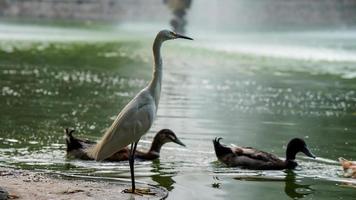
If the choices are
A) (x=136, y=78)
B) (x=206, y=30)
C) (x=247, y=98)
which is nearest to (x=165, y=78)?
(x=136, y=78)

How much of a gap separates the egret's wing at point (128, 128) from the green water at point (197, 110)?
0.86 m

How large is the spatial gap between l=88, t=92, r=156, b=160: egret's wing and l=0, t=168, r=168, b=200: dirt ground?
0.41m

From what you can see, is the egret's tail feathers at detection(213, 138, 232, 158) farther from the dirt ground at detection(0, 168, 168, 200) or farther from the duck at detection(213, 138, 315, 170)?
the dirt ground at detection(0, 168, 168, 200)

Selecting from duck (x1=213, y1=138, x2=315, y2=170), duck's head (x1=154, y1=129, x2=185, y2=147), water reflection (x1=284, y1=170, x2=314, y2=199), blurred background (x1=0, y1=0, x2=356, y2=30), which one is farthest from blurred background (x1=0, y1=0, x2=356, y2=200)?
blurred background (x1=0, y1=0, x2=356, y2=30)

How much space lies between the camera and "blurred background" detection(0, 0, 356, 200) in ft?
41.1

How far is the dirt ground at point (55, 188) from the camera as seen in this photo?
10227 millimetres

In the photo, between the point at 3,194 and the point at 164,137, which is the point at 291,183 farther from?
the point at 3,194

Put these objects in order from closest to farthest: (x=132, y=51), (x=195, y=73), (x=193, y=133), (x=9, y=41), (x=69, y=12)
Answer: (x=193, y=133) < (x=195, y=73) < (x=132, y=51) < (x=9, y=41) < (x=69, y=12)

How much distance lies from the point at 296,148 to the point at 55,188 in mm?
4227

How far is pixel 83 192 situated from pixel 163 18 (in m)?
64.3

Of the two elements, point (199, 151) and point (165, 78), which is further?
point (165, 78)

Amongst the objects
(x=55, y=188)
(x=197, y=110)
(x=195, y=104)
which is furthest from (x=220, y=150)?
(x=195, y=104)

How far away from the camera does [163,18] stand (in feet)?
244

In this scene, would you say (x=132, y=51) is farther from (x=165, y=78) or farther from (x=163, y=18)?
(x=163, y=18)
